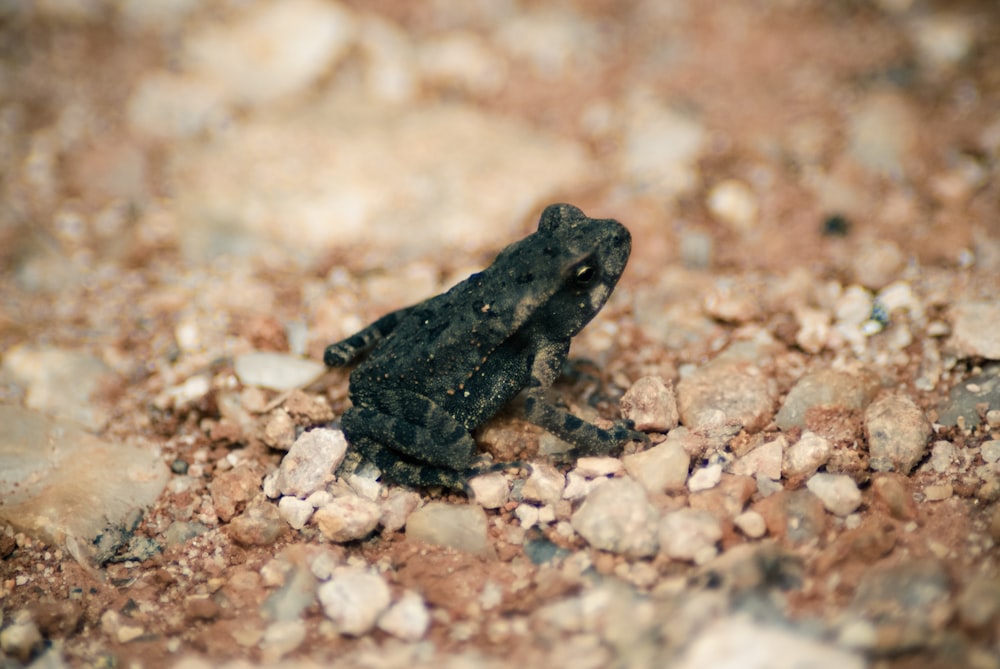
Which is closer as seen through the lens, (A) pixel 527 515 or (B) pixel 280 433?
(A) pixel 527 515

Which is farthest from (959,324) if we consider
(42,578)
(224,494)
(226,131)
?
(226,131)

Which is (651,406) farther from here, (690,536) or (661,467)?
(690,536)

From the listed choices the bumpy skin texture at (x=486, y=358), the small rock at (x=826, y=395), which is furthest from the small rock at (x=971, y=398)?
the bumpy skin texture at (x=486, y=358)

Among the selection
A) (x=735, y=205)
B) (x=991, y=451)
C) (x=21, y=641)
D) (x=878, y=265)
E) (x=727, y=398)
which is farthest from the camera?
(x=735, y=205)

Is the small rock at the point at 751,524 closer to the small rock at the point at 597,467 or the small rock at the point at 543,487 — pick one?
the small rock at the point at 597,467

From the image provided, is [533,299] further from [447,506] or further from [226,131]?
[226,131]

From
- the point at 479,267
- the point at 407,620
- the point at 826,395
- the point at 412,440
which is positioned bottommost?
the point at 407,620

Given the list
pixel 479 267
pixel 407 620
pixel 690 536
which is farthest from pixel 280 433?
pixel 690 536
